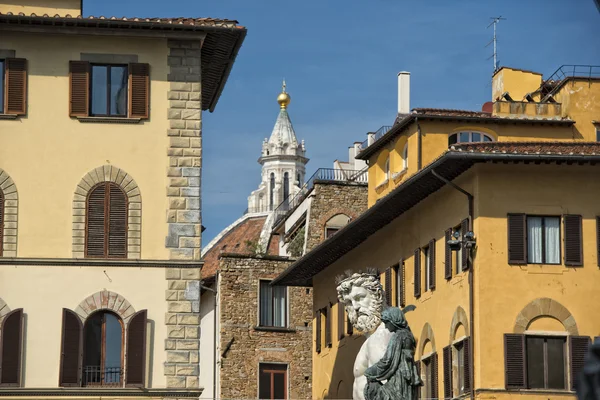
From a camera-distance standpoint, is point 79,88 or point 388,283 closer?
point 79,88

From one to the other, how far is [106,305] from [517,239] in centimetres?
1032

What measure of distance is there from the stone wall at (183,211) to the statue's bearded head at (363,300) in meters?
18.7

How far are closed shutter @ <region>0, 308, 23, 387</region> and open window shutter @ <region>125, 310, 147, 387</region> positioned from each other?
7.92 ft

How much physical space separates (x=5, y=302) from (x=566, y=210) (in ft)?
45.3

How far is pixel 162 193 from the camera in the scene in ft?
118

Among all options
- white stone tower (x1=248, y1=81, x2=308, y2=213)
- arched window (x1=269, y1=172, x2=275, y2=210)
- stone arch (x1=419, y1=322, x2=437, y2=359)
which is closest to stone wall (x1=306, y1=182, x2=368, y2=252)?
stone arch (x1=419, y1=322, x2=437, y2=359)

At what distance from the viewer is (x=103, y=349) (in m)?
35.0

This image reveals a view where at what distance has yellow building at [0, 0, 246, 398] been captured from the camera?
34812 millimetres

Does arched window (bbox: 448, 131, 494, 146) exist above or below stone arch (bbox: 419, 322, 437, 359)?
above

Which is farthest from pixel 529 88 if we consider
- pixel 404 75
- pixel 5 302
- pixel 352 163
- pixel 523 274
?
pixel 352 163

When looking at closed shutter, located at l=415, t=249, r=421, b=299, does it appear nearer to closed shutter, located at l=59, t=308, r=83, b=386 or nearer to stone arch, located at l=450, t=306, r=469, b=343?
stone arch, located at l=450, t=306, r=469, b=343

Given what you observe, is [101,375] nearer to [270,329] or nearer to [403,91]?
[270,329]

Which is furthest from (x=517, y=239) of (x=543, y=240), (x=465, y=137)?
(x=465, y=137)

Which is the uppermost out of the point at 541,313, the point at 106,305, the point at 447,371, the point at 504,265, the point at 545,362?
the point at 504,265
